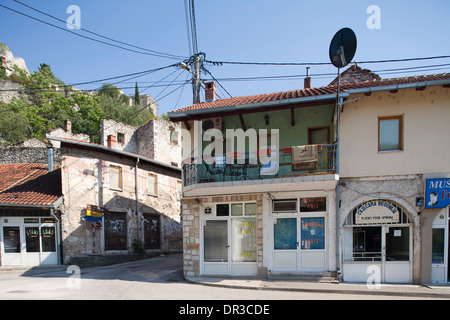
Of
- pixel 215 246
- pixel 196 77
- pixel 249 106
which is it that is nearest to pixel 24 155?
pixel 196 77

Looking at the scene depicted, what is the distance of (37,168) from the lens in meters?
17.6

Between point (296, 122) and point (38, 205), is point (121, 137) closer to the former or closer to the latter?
point (38, 205)

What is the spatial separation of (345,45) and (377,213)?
5594 mm

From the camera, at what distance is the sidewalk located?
310 inches

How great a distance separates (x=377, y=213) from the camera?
942cm

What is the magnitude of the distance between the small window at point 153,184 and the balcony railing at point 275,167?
30.7 ft

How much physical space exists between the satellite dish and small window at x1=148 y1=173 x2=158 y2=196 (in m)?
13.7

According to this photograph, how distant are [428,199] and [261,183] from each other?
5.17 m

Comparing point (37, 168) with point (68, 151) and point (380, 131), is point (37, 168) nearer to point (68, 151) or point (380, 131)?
point (68, 151)

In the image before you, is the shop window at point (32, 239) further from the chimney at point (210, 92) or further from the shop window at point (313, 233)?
the shop window at point (313, 233)

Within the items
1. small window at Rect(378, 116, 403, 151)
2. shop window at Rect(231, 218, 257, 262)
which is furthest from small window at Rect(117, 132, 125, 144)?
small window at Rect(378, 116, 403, 151)

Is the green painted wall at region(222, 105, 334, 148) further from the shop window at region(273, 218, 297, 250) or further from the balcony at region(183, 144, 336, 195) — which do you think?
the shop window at region(273, 218, 297, 250)

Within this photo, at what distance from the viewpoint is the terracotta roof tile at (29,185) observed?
14.0 meters
